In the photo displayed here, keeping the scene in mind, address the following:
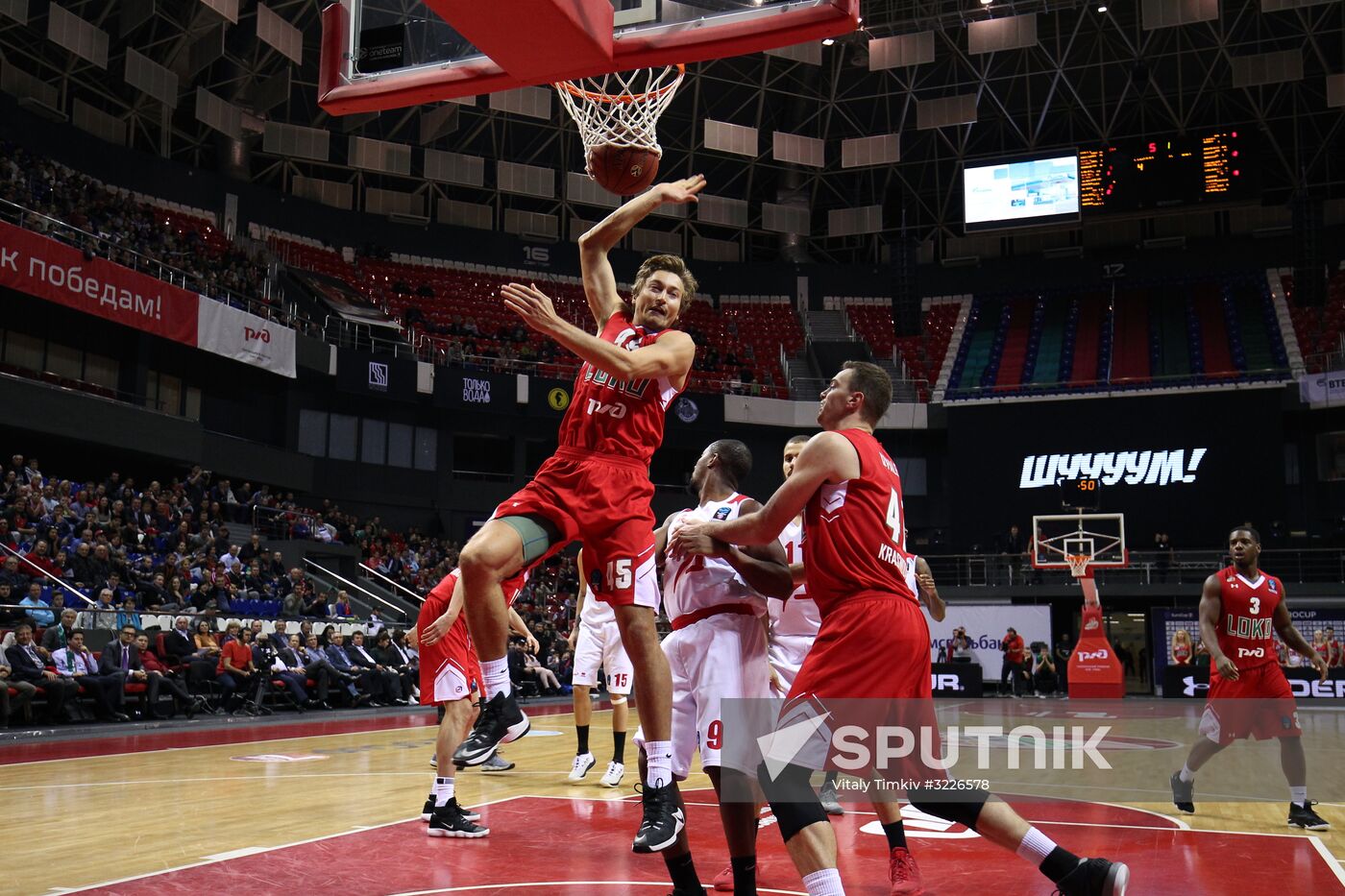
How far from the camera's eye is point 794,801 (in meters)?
3.63

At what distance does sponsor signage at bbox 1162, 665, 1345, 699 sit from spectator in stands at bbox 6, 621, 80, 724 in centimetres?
1740

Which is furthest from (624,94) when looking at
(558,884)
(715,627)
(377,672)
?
(377,672)

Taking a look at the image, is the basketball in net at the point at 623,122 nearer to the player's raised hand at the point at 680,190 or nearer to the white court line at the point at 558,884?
the player's raised hand at the point at 680,190

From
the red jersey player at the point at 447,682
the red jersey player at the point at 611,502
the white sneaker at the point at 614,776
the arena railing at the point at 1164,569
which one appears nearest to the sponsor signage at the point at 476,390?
the arena railing at the point at 1164,569

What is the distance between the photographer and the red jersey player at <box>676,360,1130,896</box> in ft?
11.9

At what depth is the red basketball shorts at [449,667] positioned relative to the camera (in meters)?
6.71

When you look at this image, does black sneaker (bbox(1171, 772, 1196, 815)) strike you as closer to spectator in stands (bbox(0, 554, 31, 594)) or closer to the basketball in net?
the basketball in net

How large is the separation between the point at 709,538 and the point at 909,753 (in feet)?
3.32

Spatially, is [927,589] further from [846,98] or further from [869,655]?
[846,98]

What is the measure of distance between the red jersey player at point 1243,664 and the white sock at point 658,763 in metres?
4.36

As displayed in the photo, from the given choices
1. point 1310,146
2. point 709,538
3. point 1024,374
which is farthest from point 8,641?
point 1310,146

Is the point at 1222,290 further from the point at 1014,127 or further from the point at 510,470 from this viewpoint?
the point at 510,470

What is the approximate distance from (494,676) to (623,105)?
3476 mm

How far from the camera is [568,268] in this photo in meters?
34.5
